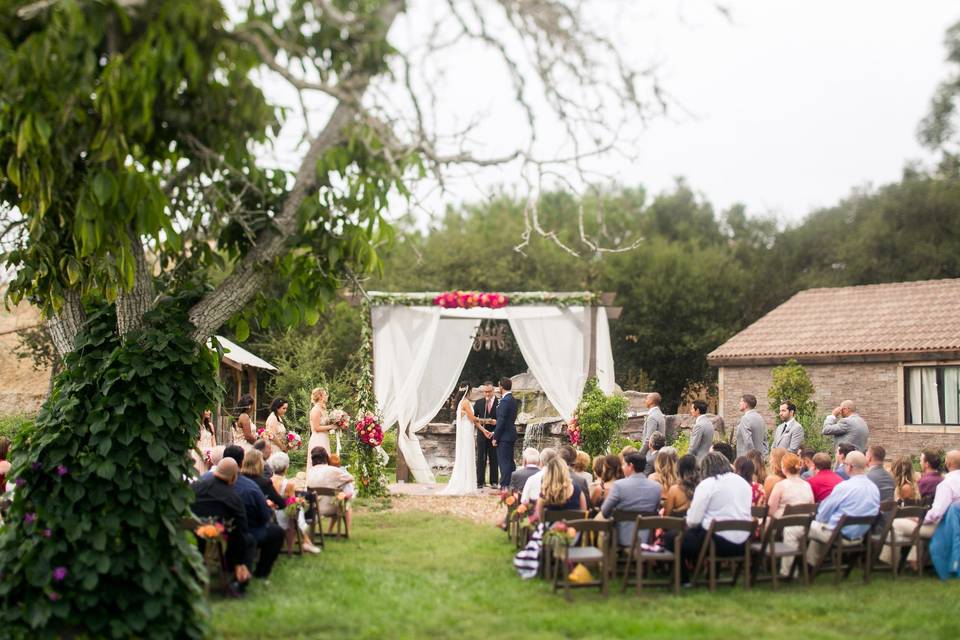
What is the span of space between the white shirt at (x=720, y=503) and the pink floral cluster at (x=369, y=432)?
21.6 feet

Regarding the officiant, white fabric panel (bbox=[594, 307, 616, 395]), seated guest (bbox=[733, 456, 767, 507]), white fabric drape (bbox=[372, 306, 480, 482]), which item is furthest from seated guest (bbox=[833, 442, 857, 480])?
white fabric drape (bbox=[372, 306, 480, 482])

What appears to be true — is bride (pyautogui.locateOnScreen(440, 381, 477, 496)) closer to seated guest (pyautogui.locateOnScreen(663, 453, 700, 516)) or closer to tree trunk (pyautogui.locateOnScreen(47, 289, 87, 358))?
seated guest (pyautogui.locateOnScreen(663, 453, 700, 516))

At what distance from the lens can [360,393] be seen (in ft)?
49.2

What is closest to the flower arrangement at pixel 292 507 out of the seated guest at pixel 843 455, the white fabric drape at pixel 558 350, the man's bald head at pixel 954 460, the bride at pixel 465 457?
the seated guest at pixel 843 455

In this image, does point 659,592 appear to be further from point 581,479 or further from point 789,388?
point 789,388

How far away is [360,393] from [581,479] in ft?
19.1

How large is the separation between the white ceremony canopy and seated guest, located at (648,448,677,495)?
20.3 feet

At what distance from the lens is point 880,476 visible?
1025 cm

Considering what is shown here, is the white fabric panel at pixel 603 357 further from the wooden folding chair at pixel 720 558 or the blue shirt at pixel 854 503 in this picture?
the wooden folding chair at pixel 720 558

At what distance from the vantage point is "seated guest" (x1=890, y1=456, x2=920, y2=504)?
10242 mm

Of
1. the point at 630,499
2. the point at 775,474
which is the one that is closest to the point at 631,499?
the point at 630,499

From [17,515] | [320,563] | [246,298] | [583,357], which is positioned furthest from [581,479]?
[583,357]

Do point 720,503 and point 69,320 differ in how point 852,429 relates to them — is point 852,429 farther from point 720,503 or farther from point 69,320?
point 69,320

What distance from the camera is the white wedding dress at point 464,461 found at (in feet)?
50.9
